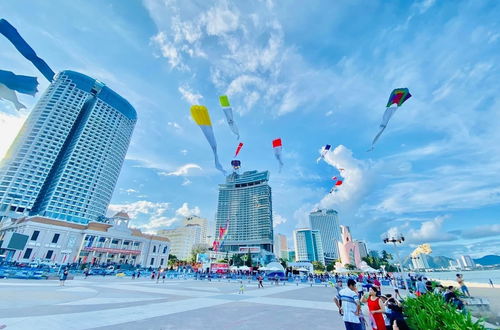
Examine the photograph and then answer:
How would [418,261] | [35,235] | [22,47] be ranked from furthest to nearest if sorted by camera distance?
[418,261], [35,235], [22,47]

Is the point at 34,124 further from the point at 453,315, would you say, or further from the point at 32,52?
the point at 453,315

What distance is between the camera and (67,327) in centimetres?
570

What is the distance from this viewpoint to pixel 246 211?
149750 mm

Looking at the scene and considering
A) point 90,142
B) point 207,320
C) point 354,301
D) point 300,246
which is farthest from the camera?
point 300,246

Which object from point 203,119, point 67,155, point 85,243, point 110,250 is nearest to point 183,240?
point 67,155

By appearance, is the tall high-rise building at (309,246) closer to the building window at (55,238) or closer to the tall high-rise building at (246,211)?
the tall high-rise building at (246,211)

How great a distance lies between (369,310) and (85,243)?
204ft

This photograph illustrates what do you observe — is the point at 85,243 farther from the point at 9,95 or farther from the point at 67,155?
the point at 67,155

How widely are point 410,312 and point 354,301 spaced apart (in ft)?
7.95

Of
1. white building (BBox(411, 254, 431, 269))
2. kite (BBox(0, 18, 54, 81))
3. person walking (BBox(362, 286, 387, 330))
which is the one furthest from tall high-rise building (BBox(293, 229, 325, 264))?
kite (BBox(0, 18, 54, 81))

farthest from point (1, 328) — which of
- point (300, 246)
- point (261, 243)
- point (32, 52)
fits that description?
point (300, 246)

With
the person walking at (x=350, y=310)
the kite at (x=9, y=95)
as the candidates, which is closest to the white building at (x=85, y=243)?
the kite at (x=9, y=95)

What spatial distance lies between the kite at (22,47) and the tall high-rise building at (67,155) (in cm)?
10334

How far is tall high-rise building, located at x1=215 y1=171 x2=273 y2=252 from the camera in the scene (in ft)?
456
